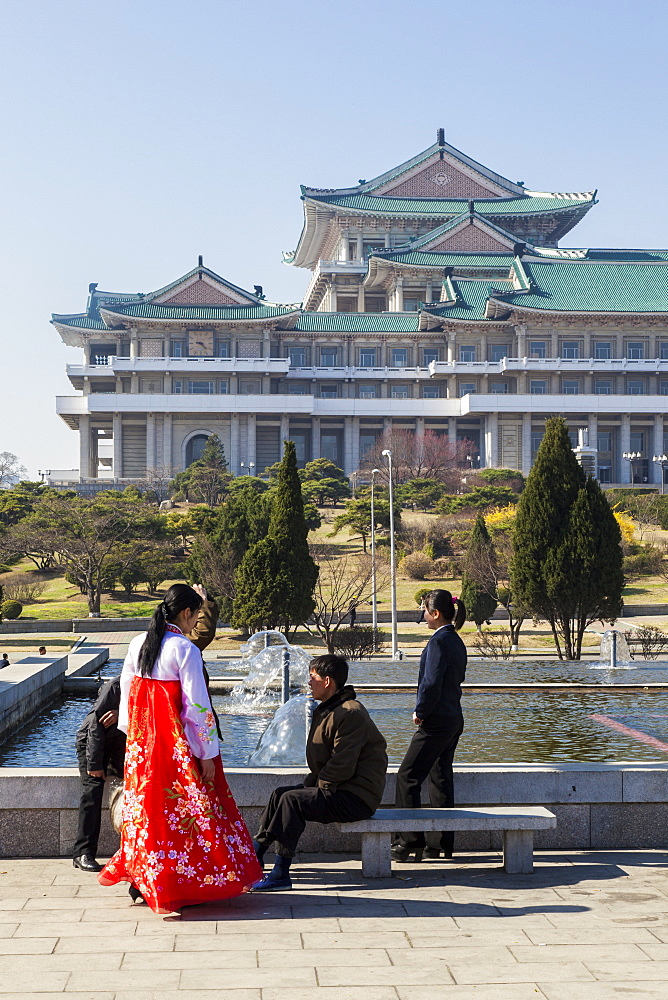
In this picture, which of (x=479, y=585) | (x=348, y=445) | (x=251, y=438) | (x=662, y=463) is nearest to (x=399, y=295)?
(x=348, y=445)

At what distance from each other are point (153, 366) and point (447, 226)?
20.3 metres

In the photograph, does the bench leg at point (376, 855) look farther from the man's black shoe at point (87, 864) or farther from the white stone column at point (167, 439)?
the white stone column at point (167, 439)

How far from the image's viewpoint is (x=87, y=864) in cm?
658

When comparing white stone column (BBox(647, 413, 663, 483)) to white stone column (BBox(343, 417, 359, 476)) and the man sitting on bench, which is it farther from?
the man sitting on bench

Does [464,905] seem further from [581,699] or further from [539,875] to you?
[581,699]

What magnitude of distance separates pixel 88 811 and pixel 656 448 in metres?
63.8

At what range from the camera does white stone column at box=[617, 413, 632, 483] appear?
66.2m

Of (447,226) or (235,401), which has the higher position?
(447,226)

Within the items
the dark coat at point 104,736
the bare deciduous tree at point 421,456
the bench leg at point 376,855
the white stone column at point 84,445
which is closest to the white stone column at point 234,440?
the bare deciduous tree at point 421,456

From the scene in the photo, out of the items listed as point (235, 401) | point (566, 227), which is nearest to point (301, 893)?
point (235, 401)

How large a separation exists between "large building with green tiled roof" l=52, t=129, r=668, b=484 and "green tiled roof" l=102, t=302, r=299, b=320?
10 cm

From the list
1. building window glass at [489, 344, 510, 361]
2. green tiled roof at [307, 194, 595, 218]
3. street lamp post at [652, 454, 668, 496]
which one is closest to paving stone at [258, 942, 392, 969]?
street lamp post at [652, 454, 668, 496]

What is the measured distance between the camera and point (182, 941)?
17.3ft

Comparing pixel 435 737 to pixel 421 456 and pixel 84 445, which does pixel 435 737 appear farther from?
pixel 84 445
